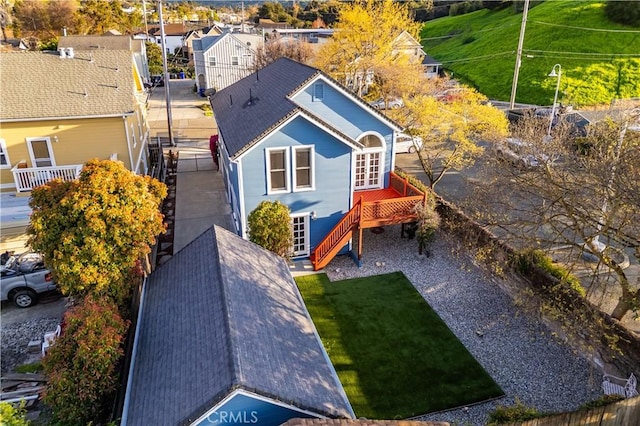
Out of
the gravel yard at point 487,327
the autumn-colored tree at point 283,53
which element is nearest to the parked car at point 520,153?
the gravel yard at point 487,327

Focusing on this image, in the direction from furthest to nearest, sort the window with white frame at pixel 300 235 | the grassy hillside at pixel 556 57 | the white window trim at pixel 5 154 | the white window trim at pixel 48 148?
the grassy hillside at pixel 556 57
the white window trim at pixel 48 148
the white window trim at pixel 5 154
the window with white frame at pixel 300 235

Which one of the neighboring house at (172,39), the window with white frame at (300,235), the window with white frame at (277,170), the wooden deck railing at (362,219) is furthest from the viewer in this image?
the neighboring house at (172,39)

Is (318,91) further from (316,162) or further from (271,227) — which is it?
(271,227)

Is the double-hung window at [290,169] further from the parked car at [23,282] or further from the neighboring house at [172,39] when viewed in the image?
the neighboring house at [172,39]

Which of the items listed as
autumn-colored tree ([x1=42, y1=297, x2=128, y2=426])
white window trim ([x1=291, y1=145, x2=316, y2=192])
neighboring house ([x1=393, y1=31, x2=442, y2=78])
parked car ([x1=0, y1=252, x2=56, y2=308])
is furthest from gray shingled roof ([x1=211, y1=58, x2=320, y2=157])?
neighboring house ([x1=393, y1=31, x2=442, y2=78])

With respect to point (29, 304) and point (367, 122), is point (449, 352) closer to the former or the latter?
point (367, 122)

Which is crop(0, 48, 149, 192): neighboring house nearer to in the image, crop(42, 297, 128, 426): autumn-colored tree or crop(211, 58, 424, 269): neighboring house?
crop(211, 58, 424, 269): neighboring house
